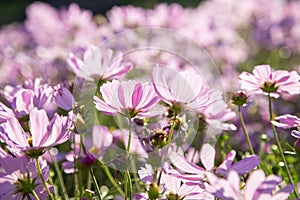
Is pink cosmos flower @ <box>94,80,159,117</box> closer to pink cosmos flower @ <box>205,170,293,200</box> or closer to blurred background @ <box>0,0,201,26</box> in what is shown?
pink cosmos flower @ <box>205,170,293,200</box>

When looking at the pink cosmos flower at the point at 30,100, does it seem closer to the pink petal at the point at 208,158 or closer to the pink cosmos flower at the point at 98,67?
the pink cosmos flower at the point at 98,67

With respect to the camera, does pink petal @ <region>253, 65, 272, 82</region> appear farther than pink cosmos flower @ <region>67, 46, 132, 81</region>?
No

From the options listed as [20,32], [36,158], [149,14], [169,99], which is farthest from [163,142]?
[20,32]

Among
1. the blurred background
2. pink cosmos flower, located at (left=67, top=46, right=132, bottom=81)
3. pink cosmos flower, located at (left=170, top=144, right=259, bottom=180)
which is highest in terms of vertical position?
pink cosmos flower, located at (left=67, top=46, right=132, bottom=81)

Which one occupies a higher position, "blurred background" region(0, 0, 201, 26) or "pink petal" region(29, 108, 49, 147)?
"pink petal" region(29, 108, 49, 147)

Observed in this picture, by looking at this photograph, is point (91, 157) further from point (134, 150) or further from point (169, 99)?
point (134, 150)

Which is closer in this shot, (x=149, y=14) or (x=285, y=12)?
(x=149, y=14)

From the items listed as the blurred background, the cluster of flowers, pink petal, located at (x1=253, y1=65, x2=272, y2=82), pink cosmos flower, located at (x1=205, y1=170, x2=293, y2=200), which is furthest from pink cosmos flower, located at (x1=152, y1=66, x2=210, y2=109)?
the blurred background
